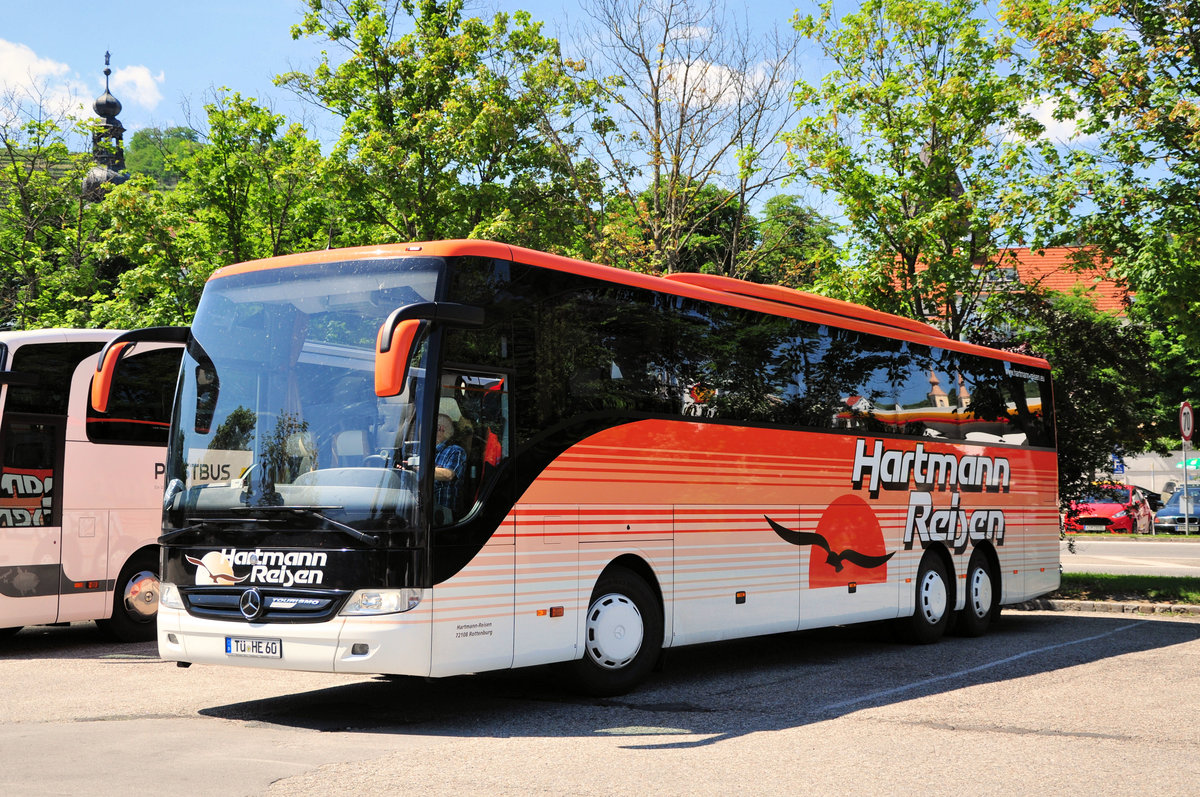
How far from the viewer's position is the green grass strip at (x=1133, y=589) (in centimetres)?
1892

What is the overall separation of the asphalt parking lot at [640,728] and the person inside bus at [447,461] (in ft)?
5.31

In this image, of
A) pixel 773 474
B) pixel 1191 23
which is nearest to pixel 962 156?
pixel 1191 23

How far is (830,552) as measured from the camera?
12.7 metres

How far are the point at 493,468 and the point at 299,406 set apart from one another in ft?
4.71

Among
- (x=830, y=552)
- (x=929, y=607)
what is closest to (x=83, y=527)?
(x=830, y=552)

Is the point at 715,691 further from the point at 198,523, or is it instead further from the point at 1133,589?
the point at 1133,589

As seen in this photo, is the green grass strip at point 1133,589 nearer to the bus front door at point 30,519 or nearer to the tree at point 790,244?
the tree at point 790,244

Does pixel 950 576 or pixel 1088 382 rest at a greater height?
pixel 1088 382

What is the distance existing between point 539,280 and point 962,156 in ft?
42.7

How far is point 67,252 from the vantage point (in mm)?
30094

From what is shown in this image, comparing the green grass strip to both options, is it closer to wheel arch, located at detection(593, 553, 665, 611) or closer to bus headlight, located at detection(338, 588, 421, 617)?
wheel arch, located at detection(593, 553, 665, 611)

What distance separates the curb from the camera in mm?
17781

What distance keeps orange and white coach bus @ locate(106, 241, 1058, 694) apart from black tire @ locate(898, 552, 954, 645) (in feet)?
5.67

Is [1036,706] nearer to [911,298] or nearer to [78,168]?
[911,298]
